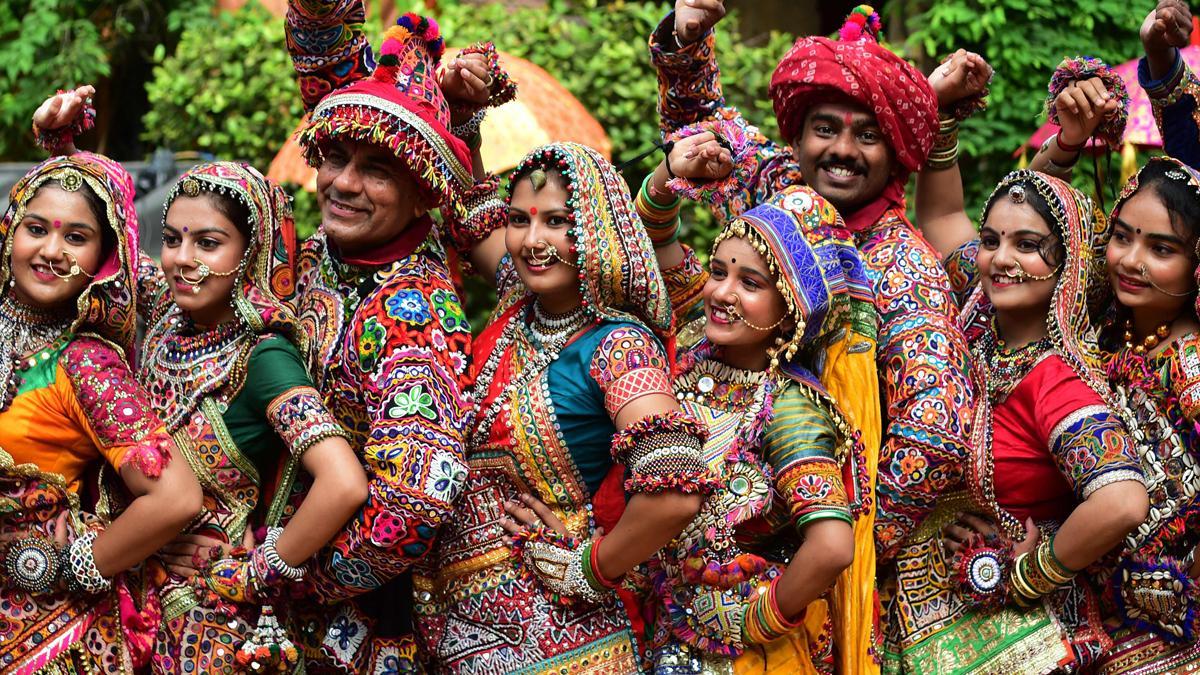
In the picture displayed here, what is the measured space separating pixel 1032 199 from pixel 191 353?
2544 millimetres

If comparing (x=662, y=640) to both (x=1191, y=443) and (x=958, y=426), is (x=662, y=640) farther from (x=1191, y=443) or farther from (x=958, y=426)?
(x=1191, y=443)

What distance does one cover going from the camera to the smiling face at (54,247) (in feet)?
13.6

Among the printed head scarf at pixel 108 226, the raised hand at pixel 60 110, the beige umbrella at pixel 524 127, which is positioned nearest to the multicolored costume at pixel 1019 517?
the printed head scarf at pixel 108 226

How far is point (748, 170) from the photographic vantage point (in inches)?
190

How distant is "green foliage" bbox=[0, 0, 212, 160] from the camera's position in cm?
1009

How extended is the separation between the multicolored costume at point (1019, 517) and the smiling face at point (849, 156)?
0.46m

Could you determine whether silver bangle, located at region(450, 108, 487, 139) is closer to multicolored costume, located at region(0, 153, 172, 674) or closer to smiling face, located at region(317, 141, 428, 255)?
smiling face, located at region(317, 141, 428, 255)

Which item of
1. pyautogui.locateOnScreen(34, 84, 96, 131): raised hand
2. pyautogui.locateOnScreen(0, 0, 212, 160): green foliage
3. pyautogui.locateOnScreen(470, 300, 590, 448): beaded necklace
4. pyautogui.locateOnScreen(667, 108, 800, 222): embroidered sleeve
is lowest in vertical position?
pyautogui.locateOnScreen(470, 300, 590, 448): beaded necklace

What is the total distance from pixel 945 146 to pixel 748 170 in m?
0.72

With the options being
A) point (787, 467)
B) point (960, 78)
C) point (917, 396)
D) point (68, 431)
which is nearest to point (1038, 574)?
point (917, 396)

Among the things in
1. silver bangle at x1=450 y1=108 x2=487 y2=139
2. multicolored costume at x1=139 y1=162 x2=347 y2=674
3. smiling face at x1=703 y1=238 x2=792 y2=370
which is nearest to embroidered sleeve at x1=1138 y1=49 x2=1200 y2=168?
smiling face at x1=703 y1=238 x2=792 y2=370

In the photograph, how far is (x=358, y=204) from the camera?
4191 millimetres

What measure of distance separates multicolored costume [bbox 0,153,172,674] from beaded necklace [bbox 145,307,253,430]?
0.10 meters

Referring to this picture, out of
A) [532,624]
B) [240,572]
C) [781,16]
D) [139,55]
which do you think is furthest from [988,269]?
[139,55]
